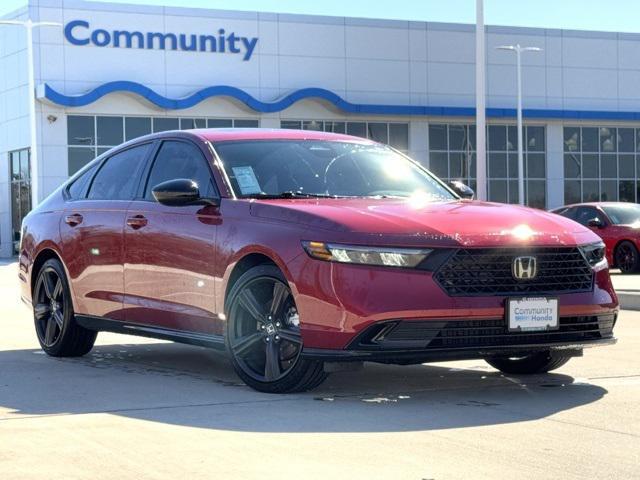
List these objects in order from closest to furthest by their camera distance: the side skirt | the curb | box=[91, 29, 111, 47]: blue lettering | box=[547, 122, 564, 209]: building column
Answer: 1. the side skirt
2. the curb
3. box=[91, 29, 111, 47]: blue lettering
4. box=[547, 122, 564, 209]: building column

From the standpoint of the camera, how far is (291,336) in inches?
292

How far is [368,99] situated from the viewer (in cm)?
5188

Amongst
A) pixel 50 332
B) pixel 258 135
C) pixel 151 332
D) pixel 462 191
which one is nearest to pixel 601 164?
pixel 50 332

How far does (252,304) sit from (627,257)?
16579 millimetres

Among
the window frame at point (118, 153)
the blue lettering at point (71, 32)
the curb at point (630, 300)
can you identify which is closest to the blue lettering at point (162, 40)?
the blue lettering at point (71, 32)

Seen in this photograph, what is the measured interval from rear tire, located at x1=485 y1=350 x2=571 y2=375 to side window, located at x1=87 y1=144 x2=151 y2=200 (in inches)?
113

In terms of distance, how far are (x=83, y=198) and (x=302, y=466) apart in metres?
5.00

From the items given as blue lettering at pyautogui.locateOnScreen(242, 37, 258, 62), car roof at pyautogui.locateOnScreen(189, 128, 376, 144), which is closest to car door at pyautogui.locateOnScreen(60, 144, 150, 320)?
car roof at pyautogui.locateOnScreen(189, 128, 376, 144)

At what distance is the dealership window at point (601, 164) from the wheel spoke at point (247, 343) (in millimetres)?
48762

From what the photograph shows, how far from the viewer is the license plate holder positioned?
282 inches

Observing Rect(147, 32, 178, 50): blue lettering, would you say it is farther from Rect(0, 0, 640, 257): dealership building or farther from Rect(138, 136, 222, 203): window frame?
Rect(138, 136, 222, 203): window frame

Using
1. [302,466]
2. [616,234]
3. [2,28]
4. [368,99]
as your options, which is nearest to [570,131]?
[368,99]

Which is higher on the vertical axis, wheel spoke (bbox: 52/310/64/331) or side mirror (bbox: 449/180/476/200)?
side mirror (bbox: 449/180/476/200)

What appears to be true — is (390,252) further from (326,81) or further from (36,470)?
(326,81)
